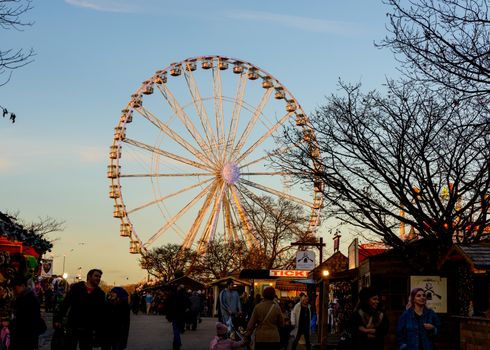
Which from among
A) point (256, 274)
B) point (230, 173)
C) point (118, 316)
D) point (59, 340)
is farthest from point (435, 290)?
point (230, 173)

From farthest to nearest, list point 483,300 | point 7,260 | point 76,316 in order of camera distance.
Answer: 1. point 483,300
2. point 7,260
3. point 76,316

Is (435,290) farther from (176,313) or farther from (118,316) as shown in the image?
(118,316)

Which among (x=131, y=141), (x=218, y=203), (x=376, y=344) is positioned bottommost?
(x=376, y=344)

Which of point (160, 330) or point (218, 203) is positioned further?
point (218, 203)

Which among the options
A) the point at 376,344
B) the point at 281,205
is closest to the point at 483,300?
the point at 376,344

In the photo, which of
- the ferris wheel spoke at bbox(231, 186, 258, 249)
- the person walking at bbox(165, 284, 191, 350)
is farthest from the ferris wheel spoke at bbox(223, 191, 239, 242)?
the person walking at bbox(165, 284, 191, 350)

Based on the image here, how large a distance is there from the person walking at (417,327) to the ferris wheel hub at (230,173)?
123 feet

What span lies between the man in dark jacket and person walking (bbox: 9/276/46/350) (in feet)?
1.26

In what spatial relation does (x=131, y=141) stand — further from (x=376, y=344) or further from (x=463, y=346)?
(x=376, y=344)

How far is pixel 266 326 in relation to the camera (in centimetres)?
1371

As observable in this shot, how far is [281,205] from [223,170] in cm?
2150

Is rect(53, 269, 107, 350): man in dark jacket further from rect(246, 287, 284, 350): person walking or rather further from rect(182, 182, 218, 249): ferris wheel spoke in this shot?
rect(182, 182, 218, 249): ferris wheel spoke

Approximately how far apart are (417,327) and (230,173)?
37.8m

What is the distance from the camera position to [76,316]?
12039 mm
